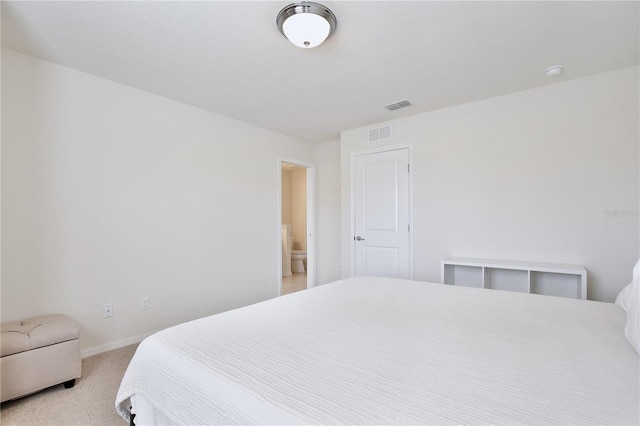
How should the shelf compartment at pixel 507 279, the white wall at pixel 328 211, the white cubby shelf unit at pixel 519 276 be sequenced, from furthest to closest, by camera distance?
the white wall at pixel 328 211, the shelf compartment at pixel 507 279, the white cubby shelf unit at pixel 519 276

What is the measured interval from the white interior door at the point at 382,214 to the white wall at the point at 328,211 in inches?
23.0

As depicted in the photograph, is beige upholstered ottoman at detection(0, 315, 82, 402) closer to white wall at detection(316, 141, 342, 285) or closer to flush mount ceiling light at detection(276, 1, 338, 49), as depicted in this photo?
flush mount ceiling light at detection(276, 1, 338, 49)

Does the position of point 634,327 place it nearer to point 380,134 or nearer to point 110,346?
point 380,134

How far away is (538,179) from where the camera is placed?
9.34 feet

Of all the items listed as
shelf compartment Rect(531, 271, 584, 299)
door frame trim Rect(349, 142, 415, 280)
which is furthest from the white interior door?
shelf compartment Rect(531, 271, 584, 299)

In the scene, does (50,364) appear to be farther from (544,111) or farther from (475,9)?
(544,111)

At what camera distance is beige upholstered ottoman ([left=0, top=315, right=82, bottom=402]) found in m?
1.78

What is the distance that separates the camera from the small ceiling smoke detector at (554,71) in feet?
8.00

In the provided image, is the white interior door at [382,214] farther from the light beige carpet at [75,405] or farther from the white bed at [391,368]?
the light beige carpet at [75,405]

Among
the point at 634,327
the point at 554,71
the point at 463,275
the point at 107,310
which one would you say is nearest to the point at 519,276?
the point at 463,275

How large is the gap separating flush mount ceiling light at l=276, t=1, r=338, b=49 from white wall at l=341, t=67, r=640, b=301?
6.73 ft

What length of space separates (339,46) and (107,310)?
2.86m

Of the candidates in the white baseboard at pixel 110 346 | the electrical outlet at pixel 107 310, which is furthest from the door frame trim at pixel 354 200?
the electrical outlet at pixel 107 310

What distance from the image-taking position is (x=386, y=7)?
69.6 inches
